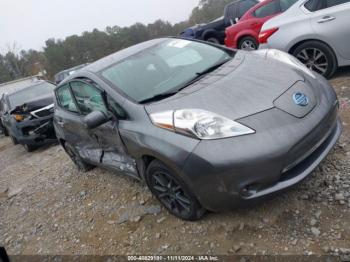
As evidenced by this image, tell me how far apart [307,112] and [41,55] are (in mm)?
53488

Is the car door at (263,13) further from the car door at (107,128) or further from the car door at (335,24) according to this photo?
the car door at (107,128)

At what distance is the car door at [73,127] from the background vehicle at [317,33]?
3424 mm

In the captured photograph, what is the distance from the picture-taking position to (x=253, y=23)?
7602 millimetres

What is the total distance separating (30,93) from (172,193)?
7.25 metres

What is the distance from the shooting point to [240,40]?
8.05 m

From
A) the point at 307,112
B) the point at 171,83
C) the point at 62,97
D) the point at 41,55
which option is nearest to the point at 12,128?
the point at 62,97

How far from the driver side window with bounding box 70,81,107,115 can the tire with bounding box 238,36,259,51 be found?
16.5ft

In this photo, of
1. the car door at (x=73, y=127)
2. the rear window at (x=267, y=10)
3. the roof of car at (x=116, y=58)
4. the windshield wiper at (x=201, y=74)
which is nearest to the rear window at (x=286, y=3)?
the rear window at (x=267, y=10)

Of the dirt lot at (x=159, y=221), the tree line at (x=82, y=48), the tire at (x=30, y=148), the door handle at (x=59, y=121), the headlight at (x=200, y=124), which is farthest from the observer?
the tree line at (x=82, y=48)

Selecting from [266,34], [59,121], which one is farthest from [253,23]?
[59,121]

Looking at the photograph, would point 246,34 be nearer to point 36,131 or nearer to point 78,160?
point 78,160

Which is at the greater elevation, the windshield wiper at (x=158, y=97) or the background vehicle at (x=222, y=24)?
the background vehicle at (x=222, y=24)

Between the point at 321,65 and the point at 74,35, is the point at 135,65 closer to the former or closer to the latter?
the point at 321,65

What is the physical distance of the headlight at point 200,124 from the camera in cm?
244
